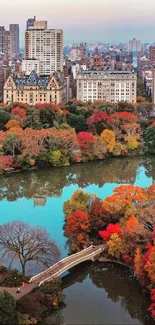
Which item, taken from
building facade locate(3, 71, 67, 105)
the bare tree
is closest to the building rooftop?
building facade locate(3, 71, 67, 105)

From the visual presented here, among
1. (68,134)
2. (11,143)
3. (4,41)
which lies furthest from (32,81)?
(4,41)

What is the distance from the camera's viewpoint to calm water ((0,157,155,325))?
388 inches

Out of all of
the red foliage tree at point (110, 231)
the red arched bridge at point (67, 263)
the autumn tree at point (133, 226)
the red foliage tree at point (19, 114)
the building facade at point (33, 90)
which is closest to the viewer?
the red arched bridge at point (67, 263)

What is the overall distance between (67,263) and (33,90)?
22866 mm

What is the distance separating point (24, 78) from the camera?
3359 cm

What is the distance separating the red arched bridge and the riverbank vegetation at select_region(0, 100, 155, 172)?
8414 millimetres

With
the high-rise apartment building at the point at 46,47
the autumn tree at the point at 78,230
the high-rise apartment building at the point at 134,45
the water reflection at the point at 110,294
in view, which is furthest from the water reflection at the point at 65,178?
the high-rise apartment building at the point at 134,45

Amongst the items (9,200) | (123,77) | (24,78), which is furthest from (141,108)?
(9,200)

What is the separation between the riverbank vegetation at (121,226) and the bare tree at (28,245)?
1.26 meters

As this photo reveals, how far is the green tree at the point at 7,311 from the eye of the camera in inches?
350

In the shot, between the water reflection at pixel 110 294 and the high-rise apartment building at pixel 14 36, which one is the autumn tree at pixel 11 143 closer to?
the water reflection at pixel 110 294

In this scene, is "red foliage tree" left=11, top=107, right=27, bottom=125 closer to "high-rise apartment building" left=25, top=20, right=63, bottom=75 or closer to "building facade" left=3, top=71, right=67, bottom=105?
"building facade" left=3, top=71, right=67, bottom=105

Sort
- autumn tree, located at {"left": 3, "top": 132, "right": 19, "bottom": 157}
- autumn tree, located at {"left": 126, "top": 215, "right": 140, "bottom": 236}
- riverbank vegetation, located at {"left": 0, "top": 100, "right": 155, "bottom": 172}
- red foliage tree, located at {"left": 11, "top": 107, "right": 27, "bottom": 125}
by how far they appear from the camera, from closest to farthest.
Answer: autumn tree, located at {"left": 126, "top": 215, "right": 140, "bottom": 236}, autumn tree, located at {"left": 3, "top": 132, "right": 19, "bottom": 157}, riverbank vegetation, located at {"left": 0, "top": 100, "right": 155, "bottom": 172}, red foliage tree, located at {"left": 11, "top": 107, "right": 27, "bottom": 125}

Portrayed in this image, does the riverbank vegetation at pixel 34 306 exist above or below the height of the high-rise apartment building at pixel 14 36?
below
